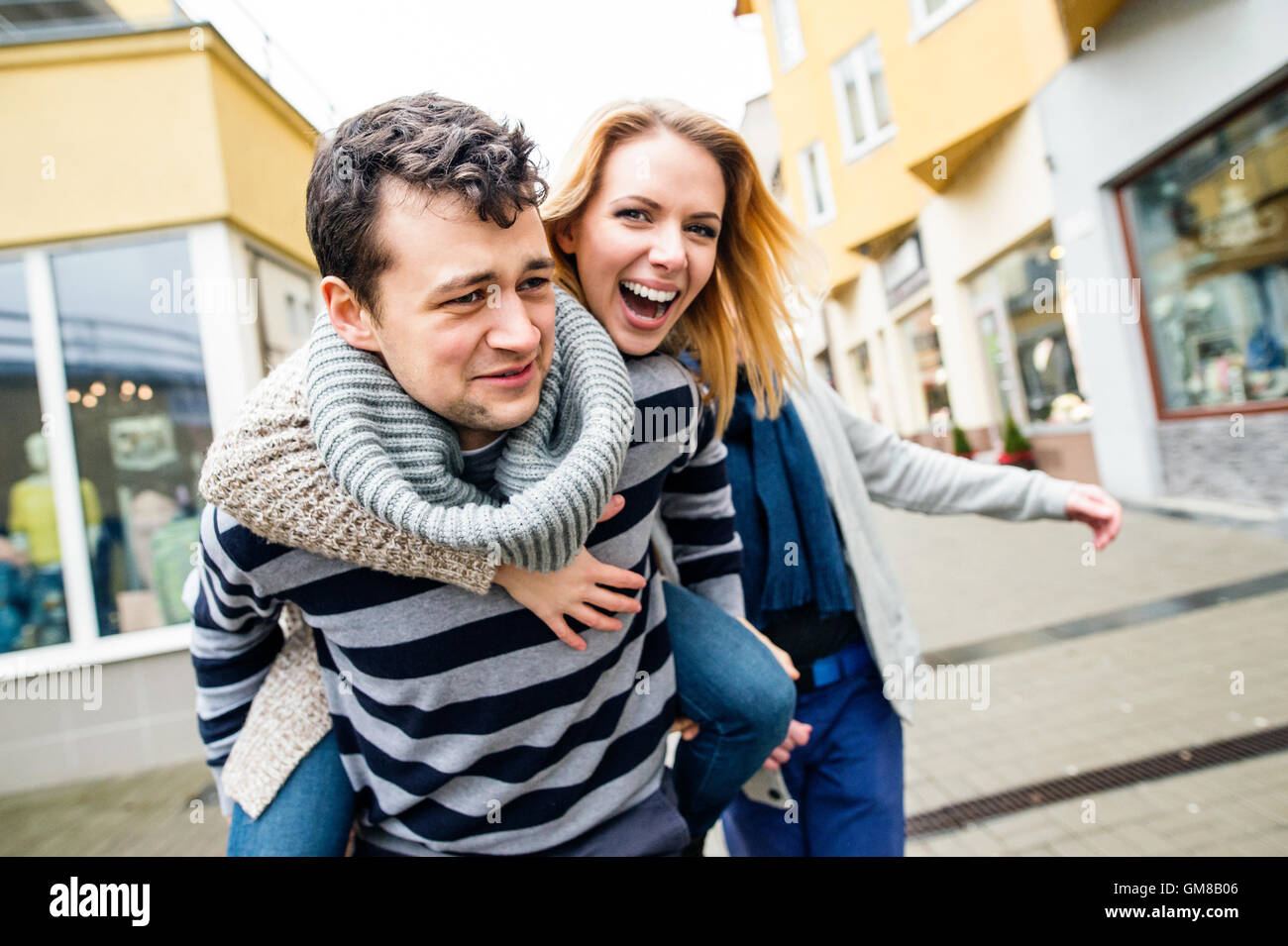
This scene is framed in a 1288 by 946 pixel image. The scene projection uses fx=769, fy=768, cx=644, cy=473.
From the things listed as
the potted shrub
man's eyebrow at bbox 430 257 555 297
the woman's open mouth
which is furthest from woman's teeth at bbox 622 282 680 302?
the potted shrub

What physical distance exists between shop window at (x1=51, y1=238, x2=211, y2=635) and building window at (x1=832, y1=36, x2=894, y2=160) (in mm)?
3492

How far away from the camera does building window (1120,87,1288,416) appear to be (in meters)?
4.89

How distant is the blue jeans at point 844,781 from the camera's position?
1531 millimetres

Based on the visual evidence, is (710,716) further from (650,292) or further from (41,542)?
(41,542)

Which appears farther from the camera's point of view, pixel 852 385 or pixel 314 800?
pixel 852 385

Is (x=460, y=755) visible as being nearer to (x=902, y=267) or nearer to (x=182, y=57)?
(x=182, y=57)

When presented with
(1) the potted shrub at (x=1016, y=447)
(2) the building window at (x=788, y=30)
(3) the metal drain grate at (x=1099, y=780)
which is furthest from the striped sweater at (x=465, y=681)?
(1) the potted shrub at (x=1016, y=447)

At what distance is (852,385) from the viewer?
461cm

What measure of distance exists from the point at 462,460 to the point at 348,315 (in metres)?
0.21

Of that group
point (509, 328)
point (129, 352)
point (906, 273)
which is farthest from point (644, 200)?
point (906, 273)

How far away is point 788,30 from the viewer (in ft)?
6.18

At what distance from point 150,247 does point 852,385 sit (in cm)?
404

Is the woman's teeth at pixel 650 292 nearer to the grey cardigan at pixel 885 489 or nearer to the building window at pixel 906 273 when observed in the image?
the grey cardigan at pixel 885 489
